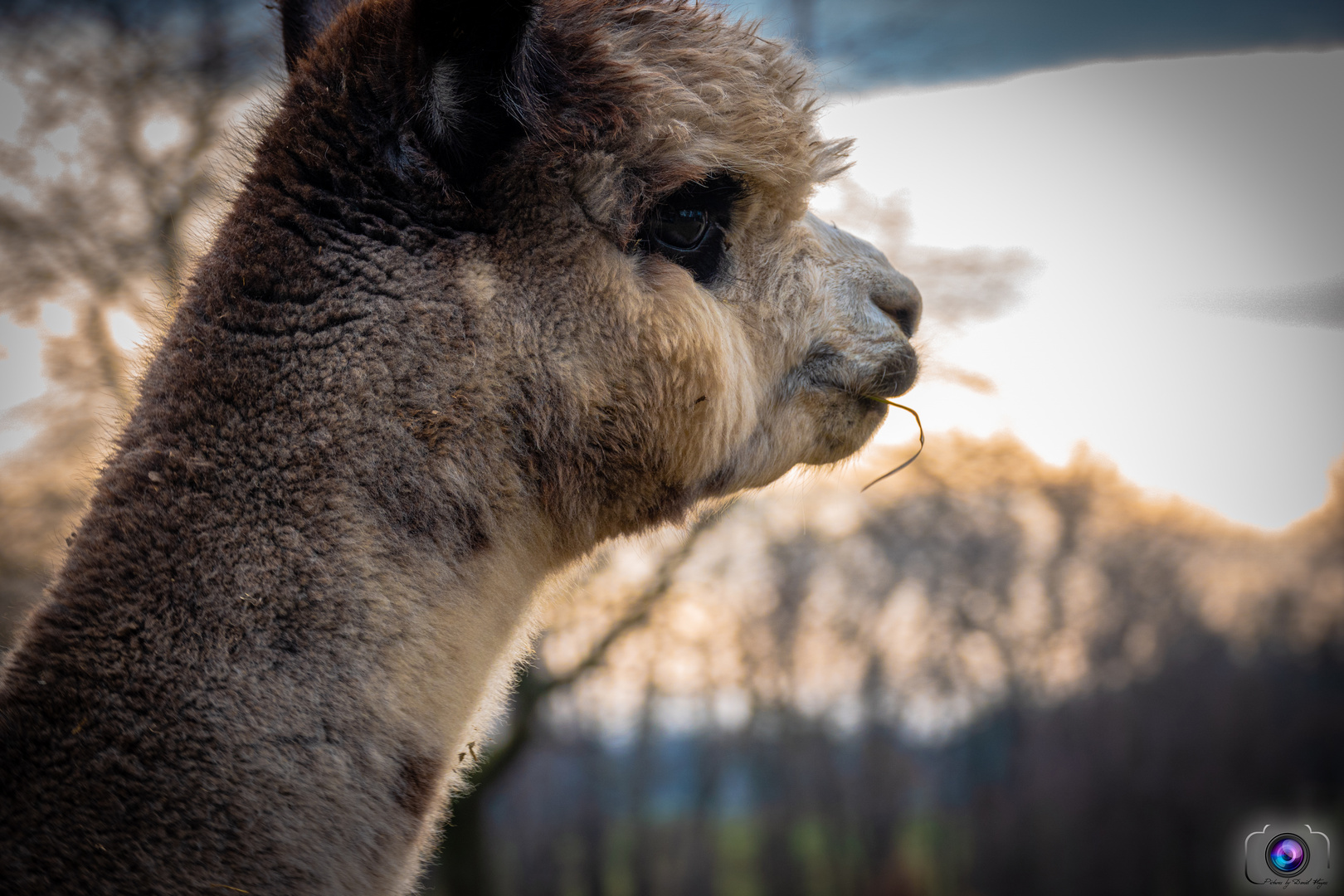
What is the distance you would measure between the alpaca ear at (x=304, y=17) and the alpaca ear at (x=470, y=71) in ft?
2.78

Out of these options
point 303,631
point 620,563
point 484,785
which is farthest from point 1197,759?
point 303,631

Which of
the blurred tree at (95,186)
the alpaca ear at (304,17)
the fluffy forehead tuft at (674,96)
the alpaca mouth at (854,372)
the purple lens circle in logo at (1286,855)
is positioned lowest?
the purple lens circle in logo at (1286,855)

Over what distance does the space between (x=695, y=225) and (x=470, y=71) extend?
0.59 metres

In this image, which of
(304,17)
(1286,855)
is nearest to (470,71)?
(304,17)

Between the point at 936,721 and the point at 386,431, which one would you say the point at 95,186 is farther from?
the point at 936,721

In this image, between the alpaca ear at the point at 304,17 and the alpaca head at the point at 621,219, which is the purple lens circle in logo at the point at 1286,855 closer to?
the alpaca head at the point at 621,219

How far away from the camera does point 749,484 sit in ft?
7.05

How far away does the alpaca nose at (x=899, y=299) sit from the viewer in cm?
209

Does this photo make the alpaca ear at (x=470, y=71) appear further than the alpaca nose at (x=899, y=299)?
No

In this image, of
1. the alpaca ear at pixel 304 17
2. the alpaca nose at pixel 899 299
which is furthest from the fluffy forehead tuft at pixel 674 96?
the alpaca ear at pixel 304 17

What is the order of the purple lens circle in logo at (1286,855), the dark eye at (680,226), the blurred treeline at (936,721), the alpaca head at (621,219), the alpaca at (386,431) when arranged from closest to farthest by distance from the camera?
the alpaca at (386,431)
the alpaca head at (621,219)
the dark eye at (680,226)
the purple lens circle in logo at (1286,855)
the blurred treeline at (936,721)

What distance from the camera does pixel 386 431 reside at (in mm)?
1457

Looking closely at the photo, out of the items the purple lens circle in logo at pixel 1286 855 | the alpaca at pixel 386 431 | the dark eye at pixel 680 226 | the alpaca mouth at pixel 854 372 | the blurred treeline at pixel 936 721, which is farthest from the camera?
the blurred treeline at pixel 936 721

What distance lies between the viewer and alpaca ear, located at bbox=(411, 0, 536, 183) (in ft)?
4.71
